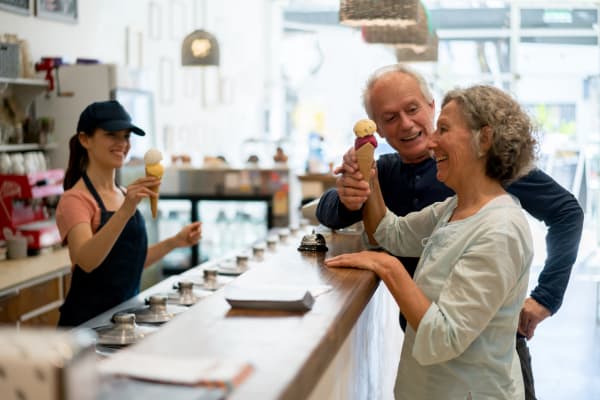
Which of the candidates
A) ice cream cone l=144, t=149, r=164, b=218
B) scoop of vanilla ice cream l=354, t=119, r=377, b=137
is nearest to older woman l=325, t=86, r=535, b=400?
scoop of vanilla ice cream l=354, t=119, r=377, b=137

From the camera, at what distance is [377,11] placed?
4.77 m

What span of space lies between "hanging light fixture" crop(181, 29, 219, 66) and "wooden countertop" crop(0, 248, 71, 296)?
7.11ft

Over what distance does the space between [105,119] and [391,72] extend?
1.27 m

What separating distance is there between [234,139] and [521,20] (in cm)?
513

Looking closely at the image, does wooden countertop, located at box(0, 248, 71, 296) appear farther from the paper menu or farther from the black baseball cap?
the paper menu

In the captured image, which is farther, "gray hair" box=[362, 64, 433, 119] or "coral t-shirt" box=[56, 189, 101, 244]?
"coral t-shirt" box=[56, 189, 101, 244]

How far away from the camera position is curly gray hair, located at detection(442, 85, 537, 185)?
2.17 m

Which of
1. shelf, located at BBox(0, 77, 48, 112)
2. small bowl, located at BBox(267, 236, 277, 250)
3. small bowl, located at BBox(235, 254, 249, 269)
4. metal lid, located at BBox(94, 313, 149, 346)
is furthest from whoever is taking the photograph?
shelf, located at BBox(0, 77, 48, 112)

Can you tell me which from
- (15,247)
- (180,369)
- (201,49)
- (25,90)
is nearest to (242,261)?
(15,247)

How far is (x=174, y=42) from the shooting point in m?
10.4

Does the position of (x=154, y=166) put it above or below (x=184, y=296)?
above

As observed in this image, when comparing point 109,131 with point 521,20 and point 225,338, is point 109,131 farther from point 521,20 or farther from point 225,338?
point 521,20

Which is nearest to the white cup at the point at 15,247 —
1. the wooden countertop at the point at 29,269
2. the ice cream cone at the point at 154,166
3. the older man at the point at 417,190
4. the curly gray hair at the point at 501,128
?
the wooden countertop at the point at 29,269

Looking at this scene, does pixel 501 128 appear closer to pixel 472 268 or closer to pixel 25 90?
pixel 472 268
